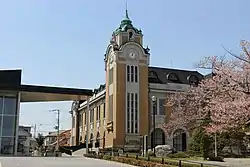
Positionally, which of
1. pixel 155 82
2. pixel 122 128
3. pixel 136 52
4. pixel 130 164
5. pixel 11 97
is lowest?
pixel 130 164

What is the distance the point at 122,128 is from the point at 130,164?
81.3ft

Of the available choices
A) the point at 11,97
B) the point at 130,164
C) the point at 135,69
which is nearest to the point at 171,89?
the point at 135,69

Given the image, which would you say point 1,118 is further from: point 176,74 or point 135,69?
point 176,74

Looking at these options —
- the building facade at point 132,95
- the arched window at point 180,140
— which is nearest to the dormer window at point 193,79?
the building facade at point 132,95

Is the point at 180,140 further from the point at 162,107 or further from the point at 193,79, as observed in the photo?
the point at 193,79

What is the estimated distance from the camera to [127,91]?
2069 inches

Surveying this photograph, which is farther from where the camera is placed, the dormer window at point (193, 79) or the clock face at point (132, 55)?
the dormer window at point (193, 79)

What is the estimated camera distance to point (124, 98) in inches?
2056

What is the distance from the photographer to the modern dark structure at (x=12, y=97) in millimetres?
43312

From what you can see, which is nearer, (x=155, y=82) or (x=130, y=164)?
(x=130, y=164)

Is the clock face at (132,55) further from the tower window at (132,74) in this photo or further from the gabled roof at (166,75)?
the gabled roof at (166,75)

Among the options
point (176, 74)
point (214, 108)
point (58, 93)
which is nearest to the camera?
point (214, 108)

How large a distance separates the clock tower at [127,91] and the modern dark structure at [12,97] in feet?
23.9

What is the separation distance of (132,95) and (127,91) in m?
0.87
